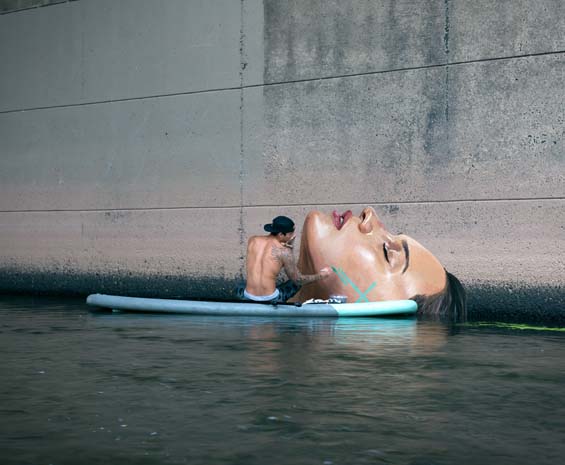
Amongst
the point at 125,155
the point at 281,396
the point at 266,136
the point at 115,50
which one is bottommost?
the point at 281,396

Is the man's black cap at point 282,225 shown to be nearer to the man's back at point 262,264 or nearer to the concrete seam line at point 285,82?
the man's back at point 262,264

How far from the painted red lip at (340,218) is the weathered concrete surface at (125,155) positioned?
1955 mm

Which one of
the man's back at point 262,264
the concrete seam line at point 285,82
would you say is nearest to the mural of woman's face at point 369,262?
the man's back at point 262,264

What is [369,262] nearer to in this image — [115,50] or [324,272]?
[324,272]

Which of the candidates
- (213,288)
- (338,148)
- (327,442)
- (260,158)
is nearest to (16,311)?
(213,288)

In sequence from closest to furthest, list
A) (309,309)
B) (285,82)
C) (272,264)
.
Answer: (309,309), (272,264), (285,82)

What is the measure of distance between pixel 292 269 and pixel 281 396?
15.7 feet

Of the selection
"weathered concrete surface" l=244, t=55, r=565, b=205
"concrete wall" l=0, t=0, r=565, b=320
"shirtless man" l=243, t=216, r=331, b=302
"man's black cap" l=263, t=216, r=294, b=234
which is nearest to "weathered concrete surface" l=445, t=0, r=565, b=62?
"concrete wall" l=0, t=0, r=565, b=320

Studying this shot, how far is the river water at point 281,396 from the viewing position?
4.13 m

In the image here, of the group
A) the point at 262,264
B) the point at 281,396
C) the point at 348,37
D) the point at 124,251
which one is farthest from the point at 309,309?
the point at 281,396

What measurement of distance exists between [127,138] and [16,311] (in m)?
3.05

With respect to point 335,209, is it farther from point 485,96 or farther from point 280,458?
point 280,458

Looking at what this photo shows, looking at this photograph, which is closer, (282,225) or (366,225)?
(282,225)

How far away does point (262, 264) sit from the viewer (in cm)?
1028
